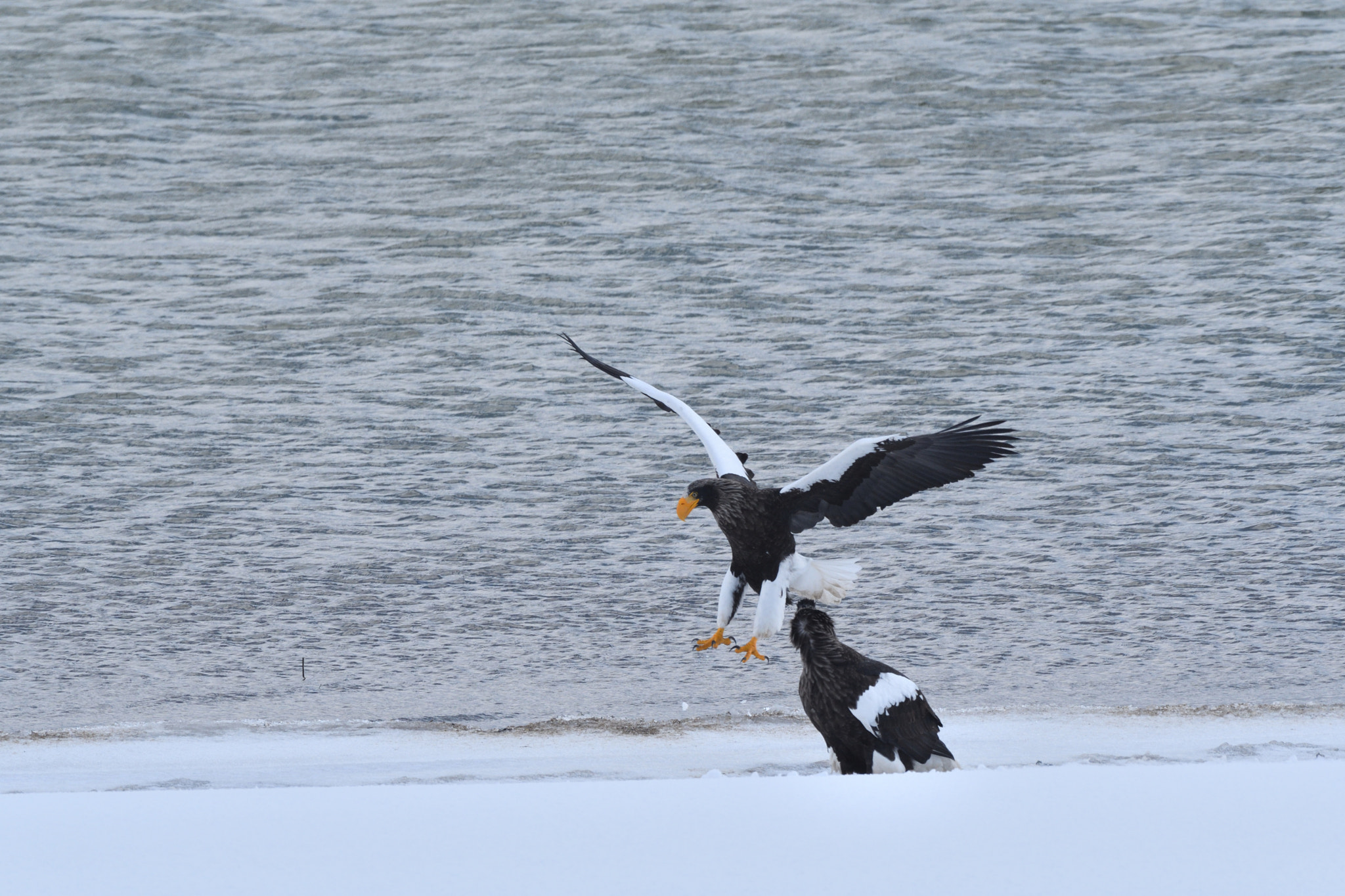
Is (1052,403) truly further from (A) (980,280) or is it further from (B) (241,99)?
(B) (241,99)

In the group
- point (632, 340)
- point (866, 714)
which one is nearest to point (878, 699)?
point (866, 714)

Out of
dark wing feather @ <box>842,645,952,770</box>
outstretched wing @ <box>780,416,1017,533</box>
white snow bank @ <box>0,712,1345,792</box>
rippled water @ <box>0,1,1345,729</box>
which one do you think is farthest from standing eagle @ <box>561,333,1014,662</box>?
dark wing feather @ <box>842,645,952,770</box>

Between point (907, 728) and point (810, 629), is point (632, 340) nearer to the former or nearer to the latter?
point (810, 629)

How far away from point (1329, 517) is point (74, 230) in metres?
9.14

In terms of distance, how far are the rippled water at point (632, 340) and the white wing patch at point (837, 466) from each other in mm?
1044

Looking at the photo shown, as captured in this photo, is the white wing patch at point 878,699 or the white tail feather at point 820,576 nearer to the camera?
the white wing patch at point 878,699

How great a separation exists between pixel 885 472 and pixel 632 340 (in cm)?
489

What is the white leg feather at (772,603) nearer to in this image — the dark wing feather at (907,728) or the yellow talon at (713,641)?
the yellow talon at (713,641)

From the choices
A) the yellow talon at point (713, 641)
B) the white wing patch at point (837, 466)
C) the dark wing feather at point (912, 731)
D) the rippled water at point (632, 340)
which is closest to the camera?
the dark wing feather at point (912, 731)

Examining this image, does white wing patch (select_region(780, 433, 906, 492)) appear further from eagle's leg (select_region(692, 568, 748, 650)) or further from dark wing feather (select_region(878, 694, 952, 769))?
dark wing feather (select_region(878, 694, 952, 769))

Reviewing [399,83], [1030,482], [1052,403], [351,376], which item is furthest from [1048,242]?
[399,83]

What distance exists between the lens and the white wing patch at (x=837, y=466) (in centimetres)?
523

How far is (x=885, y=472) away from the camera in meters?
5.38

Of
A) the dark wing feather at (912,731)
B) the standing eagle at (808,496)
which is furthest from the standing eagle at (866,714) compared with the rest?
the standing eagle at (808,496)
